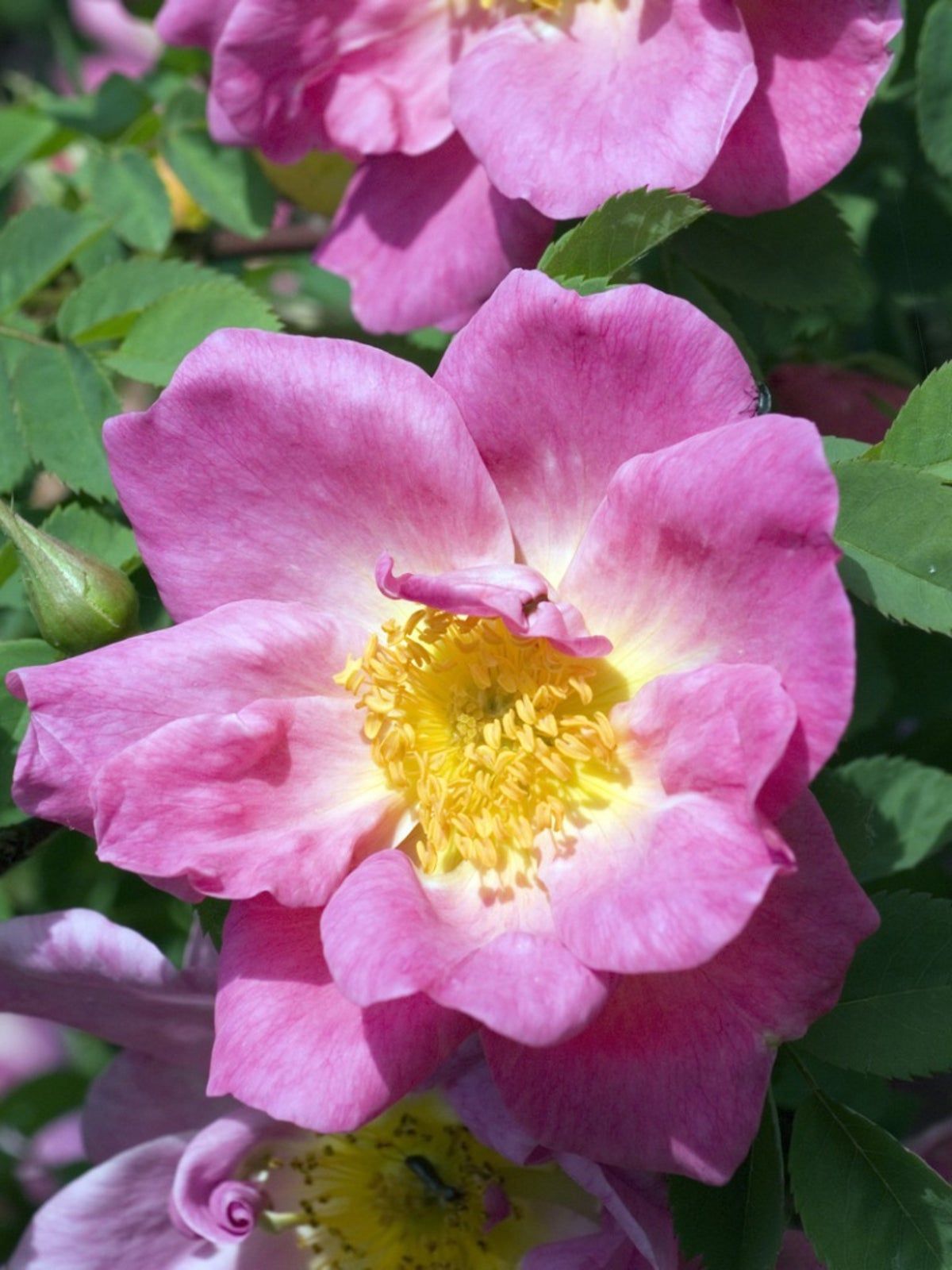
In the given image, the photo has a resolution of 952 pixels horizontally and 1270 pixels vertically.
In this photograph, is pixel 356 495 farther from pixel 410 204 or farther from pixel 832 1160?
pixel 832 1160

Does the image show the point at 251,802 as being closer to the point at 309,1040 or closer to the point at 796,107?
the point at 309,1040

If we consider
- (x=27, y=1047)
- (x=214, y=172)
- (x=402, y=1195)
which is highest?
(x=214, y=172)

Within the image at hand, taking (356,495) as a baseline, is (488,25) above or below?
above

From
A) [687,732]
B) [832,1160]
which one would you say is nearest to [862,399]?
[687,732]

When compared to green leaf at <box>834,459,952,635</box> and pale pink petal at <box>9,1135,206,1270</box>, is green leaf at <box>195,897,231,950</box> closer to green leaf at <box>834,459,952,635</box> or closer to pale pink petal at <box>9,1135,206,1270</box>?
pale pink petal at <box>9,1135,206,1270</box>

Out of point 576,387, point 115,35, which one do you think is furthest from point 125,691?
point 115,35

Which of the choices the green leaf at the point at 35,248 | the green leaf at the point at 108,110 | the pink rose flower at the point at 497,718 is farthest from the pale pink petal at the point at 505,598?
the green leaf at the point at 108,110

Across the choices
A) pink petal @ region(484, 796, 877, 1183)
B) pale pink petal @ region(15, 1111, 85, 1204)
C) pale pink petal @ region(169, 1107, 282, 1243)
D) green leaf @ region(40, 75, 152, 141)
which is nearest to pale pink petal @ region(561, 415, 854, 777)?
pink petal @ region(484, 796, 877, 1183)
